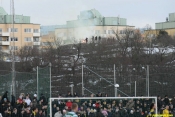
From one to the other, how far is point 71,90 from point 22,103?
6268 mm

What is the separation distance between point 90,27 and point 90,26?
0.88 feet

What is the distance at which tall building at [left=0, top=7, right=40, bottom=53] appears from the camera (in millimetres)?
83000

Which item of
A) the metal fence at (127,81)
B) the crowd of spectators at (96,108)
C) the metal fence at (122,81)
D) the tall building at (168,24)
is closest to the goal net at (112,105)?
the crowd of spectators at (96,108)

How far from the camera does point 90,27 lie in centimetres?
8750

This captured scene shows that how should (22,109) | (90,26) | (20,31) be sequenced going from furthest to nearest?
(90,26), (20,31), (22,109)

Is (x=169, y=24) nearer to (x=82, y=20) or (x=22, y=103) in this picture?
(x=82, y=20)

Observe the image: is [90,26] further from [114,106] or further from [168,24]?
[114,106]

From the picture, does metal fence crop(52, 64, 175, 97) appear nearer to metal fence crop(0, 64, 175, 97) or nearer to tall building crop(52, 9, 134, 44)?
metal fence crop(0, 64, 175, 97)

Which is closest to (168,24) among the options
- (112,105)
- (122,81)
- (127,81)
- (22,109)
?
(127,81)

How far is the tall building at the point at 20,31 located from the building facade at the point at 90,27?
19.7ft

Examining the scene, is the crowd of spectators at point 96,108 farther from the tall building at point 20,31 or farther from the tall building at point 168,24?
the tall building at point 20,31

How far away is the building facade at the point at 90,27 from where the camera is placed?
80.9m

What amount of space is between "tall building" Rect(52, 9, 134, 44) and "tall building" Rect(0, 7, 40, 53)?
6.02 meters

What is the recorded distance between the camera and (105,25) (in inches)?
3580
